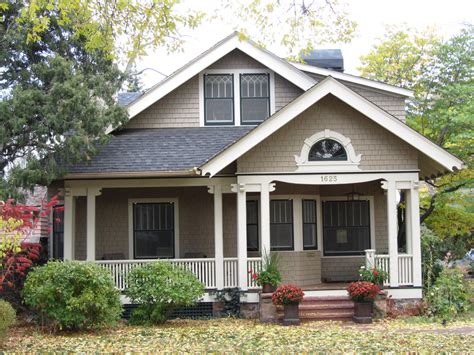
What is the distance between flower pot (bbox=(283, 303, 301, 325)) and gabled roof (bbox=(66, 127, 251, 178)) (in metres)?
3.56

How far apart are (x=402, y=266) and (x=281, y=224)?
3.23 metres

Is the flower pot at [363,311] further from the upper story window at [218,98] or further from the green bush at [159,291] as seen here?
the upper story window at [218,98]

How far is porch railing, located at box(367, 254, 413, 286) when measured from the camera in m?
15.5

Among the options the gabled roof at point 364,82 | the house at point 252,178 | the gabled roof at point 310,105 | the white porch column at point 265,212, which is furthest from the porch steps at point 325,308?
the gabled roof at point 364,82

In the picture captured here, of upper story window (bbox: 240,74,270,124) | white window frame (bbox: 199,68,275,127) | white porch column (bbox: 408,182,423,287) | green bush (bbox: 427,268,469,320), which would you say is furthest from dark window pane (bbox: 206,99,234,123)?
green bush (bbox: 427,268,469,320)

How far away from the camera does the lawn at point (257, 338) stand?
438 inches

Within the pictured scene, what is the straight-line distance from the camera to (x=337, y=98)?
50.4 feet

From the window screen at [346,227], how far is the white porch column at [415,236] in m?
2.80

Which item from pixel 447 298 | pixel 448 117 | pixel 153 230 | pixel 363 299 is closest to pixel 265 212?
pixel 363 299

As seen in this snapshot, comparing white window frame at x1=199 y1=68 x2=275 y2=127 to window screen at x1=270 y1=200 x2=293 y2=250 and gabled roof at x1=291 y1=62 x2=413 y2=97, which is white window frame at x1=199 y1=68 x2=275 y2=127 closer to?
gabled roof at x1=291 y1=62 x2=413 y2=97

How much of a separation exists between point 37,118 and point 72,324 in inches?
173

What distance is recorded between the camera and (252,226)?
57.9 feet

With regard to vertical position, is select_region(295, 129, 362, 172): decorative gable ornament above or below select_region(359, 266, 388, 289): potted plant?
above

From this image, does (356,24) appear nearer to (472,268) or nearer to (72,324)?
(72,324)
